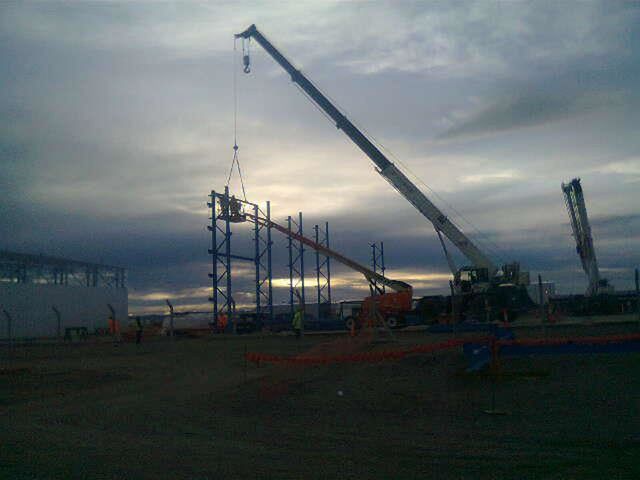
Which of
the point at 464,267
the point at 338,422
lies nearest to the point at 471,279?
the point at 464,267

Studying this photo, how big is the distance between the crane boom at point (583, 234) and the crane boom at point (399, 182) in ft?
32.4

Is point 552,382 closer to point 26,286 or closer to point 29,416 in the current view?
point 29,416

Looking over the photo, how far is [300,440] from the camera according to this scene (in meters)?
8.67

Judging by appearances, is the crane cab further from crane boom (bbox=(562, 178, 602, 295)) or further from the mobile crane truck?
crane boom (bbox=(562, 178, 602, 295))

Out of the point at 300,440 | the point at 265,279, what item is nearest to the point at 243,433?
the point at 300,440

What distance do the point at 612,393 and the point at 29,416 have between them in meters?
10.4

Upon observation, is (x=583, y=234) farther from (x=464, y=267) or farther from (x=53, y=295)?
(x=53, y=295)

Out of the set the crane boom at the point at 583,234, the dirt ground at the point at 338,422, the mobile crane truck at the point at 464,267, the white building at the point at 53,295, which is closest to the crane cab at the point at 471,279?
the mobile crane truck at the point at 464,267

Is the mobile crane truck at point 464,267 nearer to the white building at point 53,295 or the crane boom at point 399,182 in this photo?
the crane boom at point 399,182

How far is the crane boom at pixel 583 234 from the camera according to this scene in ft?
132

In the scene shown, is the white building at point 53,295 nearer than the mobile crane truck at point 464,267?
No

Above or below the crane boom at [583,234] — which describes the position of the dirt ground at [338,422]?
below

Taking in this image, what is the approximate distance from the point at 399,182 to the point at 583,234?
14.1m

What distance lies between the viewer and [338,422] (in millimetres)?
9977
